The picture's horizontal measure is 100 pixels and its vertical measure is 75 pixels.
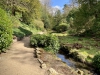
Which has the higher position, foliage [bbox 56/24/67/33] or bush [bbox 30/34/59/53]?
foliage [bbox 56/24/67/33]

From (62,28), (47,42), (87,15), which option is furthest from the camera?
(62,28)

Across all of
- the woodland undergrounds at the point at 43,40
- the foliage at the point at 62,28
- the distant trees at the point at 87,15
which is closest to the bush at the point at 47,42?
the woodland undergrounds at the point at 43,40

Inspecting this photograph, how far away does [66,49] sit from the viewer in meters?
16.4

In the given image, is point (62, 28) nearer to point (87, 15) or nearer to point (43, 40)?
point (87, 15)

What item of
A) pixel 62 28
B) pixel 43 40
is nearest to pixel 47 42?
pixel 43 40

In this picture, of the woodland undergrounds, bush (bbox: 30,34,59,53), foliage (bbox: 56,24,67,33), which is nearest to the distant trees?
the woodland undergrounds

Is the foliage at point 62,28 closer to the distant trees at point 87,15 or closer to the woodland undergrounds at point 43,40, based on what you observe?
the woodland undergrounds at point 43,40

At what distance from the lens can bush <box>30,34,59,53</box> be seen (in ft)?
46.3

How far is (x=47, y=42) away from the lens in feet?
47.0

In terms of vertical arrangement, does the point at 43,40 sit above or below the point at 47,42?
above

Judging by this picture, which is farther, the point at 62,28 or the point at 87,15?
the point at 62,28

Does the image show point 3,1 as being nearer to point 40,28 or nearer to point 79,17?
point 79,17

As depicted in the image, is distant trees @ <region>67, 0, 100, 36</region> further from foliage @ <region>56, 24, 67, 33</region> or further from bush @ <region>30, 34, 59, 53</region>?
foliage @ <region>56, 24, 67, 33</region>

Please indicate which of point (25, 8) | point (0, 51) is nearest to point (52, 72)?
point (0, 51)
